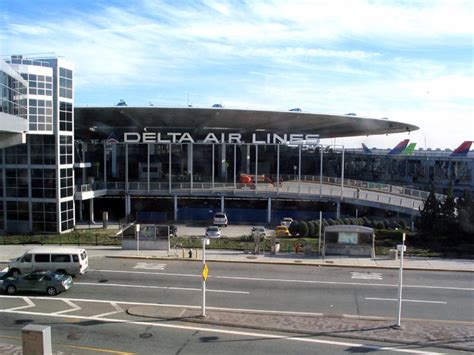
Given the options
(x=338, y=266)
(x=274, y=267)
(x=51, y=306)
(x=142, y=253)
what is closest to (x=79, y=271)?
(x=51, y=306)

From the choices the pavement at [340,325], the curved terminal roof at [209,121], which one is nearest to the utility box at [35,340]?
the pavement at [340,325]

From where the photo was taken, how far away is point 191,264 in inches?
1172

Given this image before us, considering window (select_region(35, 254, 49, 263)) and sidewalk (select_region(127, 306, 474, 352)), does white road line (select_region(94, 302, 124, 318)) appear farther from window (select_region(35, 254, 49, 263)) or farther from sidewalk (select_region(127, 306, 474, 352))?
window (select_region(35, 254, 49, 263))

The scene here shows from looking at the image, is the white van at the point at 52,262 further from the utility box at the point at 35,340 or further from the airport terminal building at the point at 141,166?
the utility box at the point at 35,340

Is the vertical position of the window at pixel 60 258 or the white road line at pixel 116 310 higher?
the window at pixel 60 258

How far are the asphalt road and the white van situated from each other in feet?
2.55

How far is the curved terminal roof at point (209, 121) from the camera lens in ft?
185

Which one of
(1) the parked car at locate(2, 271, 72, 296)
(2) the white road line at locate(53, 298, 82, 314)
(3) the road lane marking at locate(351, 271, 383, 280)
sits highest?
(1) the parked car at locate(2, 271, 72, 296)

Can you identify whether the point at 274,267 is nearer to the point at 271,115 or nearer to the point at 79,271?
the point at 79,271

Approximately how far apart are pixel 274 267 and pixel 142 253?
9.54 m

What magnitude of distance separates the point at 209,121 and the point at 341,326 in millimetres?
46586

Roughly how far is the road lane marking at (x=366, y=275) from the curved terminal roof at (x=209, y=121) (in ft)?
105

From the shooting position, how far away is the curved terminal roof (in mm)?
56344

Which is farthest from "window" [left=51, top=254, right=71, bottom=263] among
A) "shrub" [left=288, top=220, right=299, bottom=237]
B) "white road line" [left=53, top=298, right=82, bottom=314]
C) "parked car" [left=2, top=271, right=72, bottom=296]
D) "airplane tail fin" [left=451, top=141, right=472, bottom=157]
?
"airplane tail fin" [left=451, top=141, right=472, bottom=157]
